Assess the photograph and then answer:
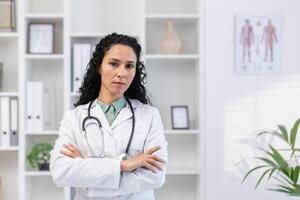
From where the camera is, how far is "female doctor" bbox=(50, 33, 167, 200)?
1849mm

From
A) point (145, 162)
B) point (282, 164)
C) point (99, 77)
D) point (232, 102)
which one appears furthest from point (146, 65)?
point (145, 162)

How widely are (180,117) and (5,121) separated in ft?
3.98

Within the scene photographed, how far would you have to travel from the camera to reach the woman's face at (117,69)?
1879 millimetres

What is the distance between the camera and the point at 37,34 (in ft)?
10.8

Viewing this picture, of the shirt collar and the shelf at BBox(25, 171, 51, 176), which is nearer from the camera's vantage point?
the shirt collar

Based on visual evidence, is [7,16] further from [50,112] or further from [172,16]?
[172,16]

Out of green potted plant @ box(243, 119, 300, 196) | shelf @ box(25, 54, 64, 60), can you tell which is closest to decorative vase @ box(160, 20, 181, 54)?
shelf @ box(25, 54, 64, 60)

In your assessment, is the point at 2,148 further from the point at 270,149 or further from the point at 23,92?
the point at 270,149

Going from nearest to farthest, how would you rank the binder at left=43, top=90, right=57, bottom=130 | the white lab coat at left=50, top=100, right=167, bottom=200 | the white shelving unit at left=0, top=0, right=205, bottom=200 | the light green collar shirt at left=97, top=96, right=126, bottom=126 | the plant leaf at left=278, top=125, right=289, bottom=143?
the white lab coat at left=50, top=100, right=167, bottom=200 → the light green collar shirt at left=97, top=96, right=126, bottom=126 → the plant leaf at left=278, top=125, right=289, bottom=143 → the binder at left=43, top=90, right=57, bottom=130 → the white shelving unit at left=0, top=0, right=205, bottom=200

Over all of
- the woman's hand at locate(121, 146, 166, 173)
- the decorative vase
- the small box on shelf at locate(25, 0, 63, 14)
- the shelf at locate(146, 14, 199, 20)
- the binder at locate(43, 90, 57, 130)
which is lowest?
the woman's hand at locate(121, 146, 166, 173)

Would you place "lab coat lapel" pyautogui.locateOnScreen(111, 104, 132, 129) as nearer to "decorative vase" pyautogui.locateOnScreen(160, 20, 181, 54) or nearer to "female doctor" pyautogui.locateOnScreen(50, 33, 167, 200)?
"female doctor" pyautogui.locateOnScreen(50, 33, 167, 200)

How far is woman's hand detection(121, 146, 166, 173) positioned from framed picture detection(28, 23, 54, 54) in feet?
5.37

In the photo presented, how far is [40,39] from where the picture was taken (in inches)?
129

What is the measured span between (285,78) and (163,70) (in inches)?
34.4
